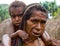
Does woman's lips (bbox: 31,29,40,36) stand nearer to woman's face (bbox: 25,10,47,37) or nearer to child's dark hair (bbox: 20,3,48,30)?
woman's face (bbox: 25,10,47,37)

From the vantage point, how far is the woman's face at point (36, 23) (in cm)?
149

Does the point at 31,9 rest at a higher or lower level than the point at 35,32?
higher

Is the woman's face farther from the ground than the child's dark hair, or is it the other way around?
the child's dark hair

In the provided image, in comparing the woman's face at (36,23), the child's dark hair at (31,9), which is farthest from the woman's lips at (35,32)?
the child's dark hair at (31,9)

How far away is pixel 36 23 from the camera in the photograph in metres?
1.50

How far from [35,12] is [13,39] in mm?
259

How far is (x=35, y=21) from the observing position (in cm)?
151

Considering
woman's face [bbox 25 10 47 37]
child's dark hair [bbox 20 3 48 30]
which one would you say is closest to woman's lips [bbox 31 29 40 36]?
woman's face [bbox 25 10 47 37]

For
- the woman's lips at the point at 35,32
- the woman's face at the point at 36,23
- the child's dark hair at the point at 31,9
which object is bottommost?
the woman's lips at the point at 35,32

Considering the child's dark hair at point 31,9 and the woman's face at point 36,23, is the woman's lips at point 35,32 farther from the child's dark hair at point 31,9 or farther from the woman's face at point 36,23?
the child's dark hair at point 31,9

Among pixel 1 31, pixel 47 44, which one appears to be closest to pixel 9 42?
pixel 47 44

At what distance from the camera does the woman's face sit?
149 centimetres

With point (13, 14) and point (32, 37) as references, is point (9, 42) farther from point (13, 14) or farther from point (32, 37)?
point (13, 14)

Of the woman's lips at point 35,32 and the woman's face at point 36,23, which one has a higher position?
the woman's face at point 36,23
